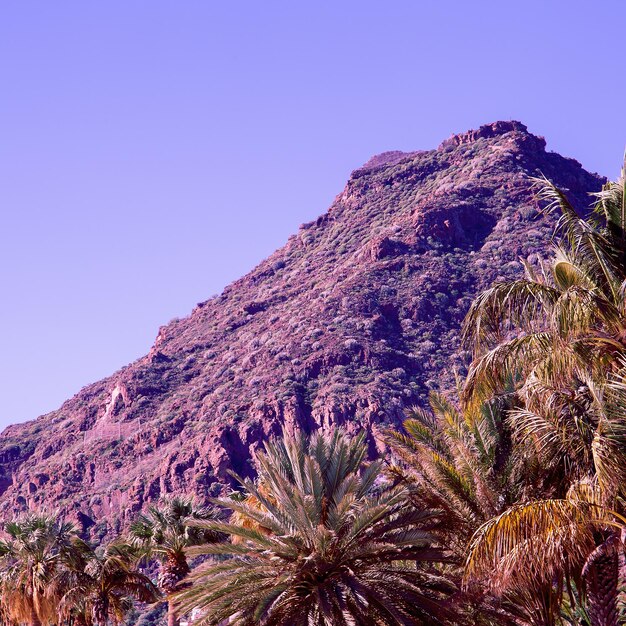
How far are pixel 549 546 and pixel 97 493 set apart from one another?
8880 cm

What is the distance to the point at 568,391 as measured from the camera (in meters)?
16.6

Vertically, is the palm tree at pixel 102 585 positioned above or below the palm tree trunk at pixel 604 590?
above

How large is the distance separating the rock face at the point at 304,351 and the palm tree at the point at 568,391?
2591 inches

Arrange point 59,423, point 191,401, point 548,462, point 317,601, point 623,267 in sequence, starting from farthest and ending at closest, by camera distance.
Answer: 1. point 59,423
2. point 191,401
3. point 317,601
4. point 548,462
5. point 623,267

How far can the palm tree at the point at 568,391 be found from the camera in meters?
14.7

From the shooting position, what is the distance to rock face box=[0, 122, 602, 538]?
96.2 m

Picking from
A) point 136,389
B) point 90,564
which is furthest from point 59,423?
point 90,564

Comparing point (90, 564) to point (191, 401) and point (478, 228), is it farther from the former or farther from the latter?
point (478, 228)

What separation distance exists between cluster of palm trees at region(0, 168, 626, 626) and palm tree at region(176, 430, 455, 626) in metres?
0.05

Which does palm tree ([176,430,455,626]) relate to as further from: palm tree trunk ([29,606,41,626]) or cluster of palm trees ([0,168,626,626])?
palm tree trunk ([29,606,41,626])

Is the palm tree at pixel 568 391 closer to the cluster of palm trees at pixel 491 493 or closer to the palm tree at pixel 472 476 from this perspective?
the cluster of palm trees at pixel 491 493

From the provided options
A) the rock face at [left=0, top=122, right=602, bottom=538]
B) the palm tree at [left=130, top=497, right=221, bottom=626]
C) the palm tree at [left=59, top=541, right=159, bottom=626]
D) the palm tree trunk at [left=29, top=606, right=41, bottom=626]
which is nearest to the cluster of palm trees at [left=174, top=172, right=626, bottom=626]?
the palm tree at [left=130, top=497, right=221, bottom=626]

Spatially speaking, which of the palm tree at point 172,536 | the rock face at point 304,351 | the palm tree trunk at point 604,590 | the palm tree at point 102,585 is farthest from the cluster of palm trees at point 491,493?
the rock face at point 304,351

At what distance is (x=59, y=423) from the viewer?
4835 inches
